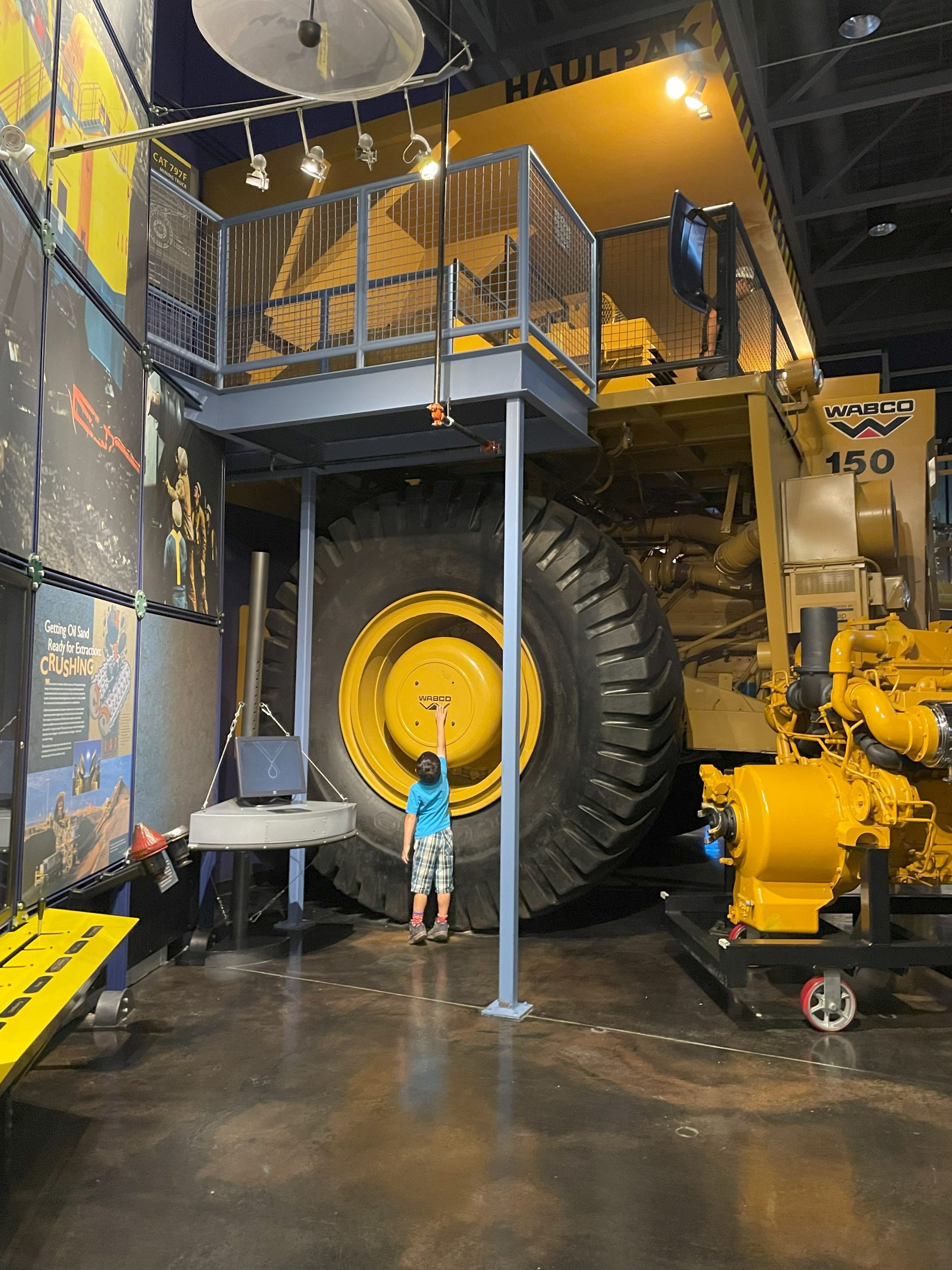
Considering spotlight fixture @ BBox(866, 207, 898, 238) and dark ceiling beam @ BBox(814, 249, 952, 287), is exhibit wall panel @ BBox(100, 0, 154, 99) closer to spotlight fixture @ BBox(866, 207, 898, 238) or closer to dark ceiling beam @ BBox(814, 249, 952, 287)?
spotlight fixture @ BBox(866, 207, 898, 238)

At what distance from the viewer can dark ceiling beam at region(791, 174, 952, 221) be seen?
13.5m

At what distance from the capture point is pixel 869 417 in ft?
23.5

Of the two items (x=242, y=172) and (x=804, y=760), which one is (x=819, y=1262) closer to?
(x=804, y=760)

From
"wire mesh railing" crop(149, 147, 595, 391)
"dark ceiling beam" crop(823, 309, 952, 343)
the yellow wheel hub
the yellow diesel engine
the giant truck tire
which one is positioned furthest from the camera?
"dark ceiling beam" crop(823, 309, 952, 343)

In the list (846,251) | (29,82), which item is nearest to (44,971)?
(29,82)

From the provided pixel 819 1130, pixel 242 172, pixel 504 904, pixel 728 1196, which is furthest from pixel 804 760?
pixel 242 172

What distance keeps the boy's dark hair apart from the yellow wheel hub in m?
0.49

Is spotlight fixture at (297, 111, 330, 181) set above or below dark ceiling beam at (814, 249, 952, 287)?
below

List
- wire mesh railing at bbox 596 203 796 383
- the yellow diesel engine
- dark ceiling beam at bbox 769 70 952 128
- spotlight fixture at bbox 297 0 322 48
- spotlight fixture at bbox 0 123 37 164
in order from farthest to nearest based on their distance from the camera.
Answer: dark ceiling beam at bbox 769 70 952 128 < wire mesh railing at bbox 596 203 796 383 < the yellow diesel engine < spotlight fixture at bbox 297 0 322 48 < spotlight fixture at bbox 0 123 37 164

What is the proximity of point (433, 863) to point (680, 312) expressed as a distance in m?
5.26

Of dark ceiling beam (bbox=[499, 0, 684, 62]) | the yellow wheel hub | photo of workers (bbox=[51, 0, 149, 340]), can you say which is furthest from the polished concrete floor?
dark ceiling beam (bbox=[499, 0, 684, 62])

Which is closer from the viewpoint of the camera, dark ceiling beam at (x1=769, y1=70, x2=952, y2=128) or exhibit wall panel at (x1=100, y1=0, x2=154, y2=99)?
exhibit wall panel at (x1=100, y1=0, x2=154, y2=99)

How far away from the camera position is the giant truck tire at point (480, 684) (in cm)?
590

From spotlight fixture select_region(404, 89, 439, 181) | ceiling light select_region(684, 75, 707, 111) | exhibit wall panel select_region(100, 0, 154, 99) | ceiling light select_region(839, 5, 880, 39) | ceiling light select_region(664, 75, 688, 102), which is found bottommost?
spotlight fixture select_region(404, 89, 439, 181)
